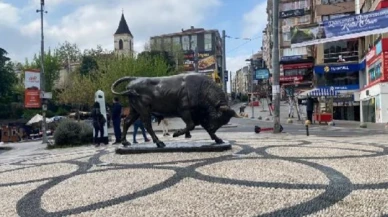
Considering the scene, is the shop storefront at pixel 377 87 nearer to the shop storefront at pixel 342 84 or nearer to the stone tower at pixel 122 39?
the shop storefront at pixel 342 84

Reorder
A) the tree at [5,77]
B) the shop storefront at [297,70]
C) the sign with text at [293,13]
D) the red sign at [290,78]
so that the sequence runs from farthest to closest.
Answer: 1. the sign with text at [293,13]
2. the shop storefront at [297,70]
3. the red sign at [290,78]
4. the tree at [5,77]

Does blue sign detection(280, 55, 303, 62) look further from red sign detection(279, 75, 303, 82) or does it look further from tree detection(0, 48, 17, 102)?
tree detection(0, 48, 17, 102)

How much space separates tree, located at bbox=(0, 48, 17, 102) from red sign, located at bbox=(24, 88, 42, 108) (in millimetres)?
32929

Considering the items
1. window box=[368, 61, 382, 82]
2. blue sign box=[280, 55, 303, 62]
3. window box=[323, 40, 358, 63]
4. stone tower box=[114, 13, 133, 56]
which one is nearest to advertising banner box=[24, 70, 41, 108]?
window box=[368, 61, 382, 82]

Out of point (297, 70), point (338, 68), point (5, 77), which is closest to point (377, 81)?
point (338, 68)

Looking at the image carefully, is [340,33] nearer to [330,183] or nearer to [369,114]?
[369,114]

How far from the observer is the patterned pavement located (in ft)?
18.4

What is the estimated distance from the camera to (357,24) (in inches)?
1009

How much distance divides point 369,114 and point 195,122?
974 inches

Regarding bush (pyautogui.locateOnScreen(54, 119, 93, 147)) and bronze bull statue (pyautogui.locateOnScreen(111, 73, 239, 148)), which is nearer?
bronze bull statue (pyautogui.locateOnScreen(111, 73, 239, 148))

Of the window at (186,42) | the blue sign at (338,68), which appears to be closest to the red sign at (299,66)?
the blue sign at (338,68)

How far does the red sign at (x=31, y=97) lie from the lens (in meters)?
21.9

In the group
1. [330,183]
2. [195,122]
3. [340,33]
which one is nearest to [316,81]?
[340,33]

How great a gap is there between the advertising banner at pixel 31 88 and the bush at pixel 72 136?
5.05 metres
